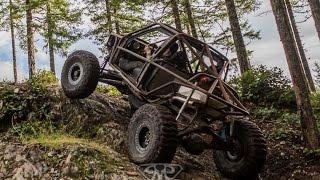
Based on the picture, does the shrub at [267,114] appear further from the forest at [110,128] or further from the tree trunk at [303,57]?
the tree trunk at [303,57]

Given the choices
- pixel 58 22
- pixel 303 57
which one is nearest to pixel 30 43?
pixel 58 22

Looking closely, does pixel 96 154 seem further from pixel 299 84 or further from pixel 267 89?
pixel 267 89

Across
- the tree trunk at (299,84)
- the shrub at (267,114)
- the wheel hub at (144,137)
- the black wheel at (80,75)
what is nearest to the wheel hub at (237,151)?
the wheel hub at (144,137)

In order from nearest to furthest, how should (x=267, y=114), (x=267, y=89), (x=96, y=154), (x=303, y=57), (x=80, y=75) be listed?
(x=96, y=154)
(x=80, y=75)
(x=267, y=114)
(x=267, y=89)
(x=303, y=57)

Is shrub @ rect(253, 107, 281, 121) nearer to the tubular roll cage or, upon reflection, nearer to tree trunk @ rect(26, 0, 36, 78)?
the tubular roll cage

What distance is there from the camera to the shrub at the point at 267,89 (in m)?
13.0

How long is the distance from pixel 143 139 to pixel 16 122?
3319mm

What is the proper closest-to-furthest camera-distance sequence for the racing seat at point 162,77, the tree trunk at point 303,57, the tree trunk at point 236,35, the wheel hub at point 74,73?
the racing seat at point 162,77
the wheel hub at point 74,73
the tree trunk at point 236,35
the tree trunk at point 303,57

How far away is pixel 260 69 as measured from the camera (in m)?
14.2

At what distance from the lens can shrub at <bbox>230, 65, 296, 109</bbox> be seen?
42.5ft

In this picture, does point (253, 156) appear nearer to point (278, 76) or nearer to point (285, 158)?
point (285, 158)

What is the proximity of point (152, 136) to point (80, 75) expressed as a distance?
3.16 meters

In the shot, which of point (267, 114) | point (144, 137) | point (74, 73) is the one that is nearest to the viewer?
point (144, 137)

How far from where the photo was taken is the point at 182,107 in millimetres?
6898
